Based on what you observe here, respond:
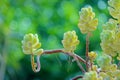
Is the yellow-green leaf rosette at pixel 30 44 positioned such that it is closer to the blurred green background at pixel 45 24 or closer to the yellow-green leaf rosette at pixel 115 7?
the yellow-green leaf rosette at pixel 115 7

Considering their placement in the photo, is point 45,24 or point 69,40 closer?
point 69,40

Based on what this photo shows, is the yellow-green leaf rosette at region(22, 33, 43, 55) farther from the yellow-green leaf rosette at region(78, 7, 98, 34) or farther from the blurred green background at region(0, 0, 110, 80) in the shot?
the blurred green background at region(0, 0, 110, 80)

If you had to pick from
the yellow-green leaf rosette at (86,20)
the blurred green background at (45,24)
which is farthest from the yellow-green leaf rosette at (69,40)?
the blurred green background at (45,24)

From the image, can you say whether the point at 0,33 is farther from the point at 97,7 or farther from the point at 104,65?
the point at 104,65

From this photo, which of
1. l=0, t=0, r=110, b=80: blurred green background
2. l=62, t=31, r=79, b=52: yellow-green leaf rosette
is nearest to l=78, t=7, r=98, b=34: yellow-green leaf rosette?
l=62, t=31, r=79, b=52: yellow-green leaf rosette

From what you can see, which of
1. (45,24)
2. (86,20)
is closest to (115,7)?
(86,20)

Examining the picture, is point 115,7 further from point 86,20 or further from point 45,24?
point 45,24
